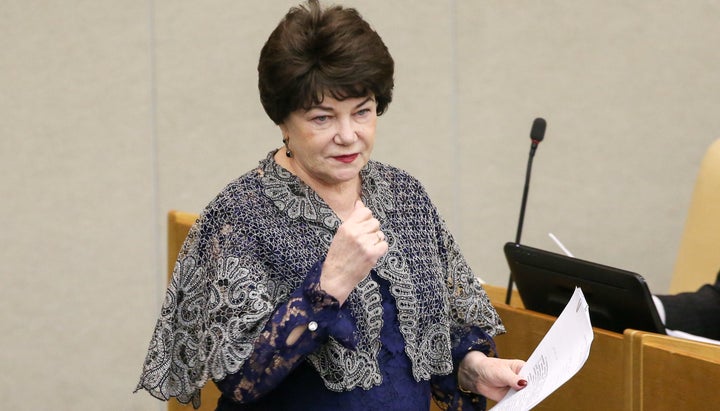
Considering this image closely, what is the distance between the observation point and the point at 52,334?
409cm

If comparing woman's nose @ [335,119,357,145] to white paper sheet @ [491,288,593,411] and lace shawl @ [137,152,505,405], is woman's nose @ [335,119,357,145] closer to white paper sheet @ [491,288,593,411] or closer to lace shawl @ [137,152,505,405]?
lace shawl @ [137,152,505,405]

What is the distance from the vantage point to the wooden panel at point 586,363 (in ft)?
7.44

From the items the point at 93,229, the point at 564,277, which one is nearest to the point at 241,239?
the point at 564,277

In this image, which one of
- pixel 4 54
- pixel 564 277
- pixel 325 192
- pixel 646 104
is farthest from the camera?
pixel 646 104

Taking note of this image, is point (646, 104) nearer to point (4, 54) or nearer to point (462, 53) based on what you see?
point (462, 53)

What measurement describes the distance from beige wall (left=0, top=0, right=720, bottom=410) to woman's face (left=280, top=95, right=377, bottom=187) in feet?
7.74

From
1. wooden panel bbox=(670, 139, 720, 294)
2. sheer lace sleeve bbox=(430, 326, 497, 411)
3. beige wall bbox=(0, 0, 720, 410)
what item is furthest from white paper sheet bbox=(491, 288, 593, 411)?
beige wall bbox=(0, 0, 720, 410)

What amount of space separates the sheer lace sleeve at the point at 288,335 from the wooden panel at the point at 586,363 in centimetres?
78

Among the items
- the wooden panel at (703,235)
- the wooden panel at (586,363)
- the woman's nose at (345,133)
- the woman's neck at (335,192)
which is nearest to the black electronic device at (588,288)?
the wooden panel at (586,363)

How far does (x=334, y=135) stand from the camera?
72.1 inches

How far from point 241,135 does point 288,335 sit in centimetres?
262

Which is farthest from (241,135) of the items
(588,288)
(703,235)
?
(588,288)

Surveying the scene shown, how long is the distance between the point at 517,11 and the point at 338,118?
9.25 ft

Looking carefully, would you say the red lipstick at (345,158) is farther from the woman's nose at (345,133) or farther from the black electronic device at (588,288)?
the black electronic device at (588,288)
